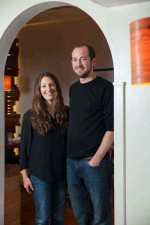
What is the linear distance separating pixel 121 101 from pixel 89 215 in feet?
3.07

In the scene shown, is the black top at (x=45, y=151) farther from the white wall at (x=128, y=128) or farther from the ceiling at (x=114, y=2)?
the ceiling at (x=114, y=2)

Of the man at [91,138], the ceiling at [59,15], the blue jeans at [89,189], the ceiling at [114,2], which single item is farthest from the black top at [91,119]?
the ceiling at [59,15]

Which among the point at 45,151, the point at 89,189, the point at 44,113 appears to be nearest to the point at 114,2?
the point at 44,113

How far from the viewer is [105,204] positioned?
2.55 meters

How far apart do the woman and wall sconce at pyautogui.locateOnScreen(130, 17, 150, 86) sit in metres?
0.92

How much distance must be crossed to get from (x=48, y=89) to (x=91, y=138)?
0.48m

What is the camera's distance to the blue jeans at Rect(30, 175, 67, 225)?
8.52ft

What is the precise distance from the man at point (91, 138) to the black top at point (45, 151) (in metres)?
0.07

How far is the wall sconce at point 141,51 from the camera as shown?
1.75m

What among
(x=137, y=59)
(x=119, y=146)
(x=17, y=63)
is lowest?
(x=119, y=146)

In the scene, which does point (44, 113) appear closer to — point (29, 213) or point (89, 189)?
point (89, 189)

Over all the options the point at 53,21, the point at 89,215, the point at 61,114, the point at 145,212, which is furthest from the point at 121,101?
the point at 53,21

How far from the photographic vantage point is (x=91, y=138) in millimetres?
2537

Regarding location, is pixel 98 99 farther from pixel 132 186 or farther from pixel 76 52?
pixel 132 186
